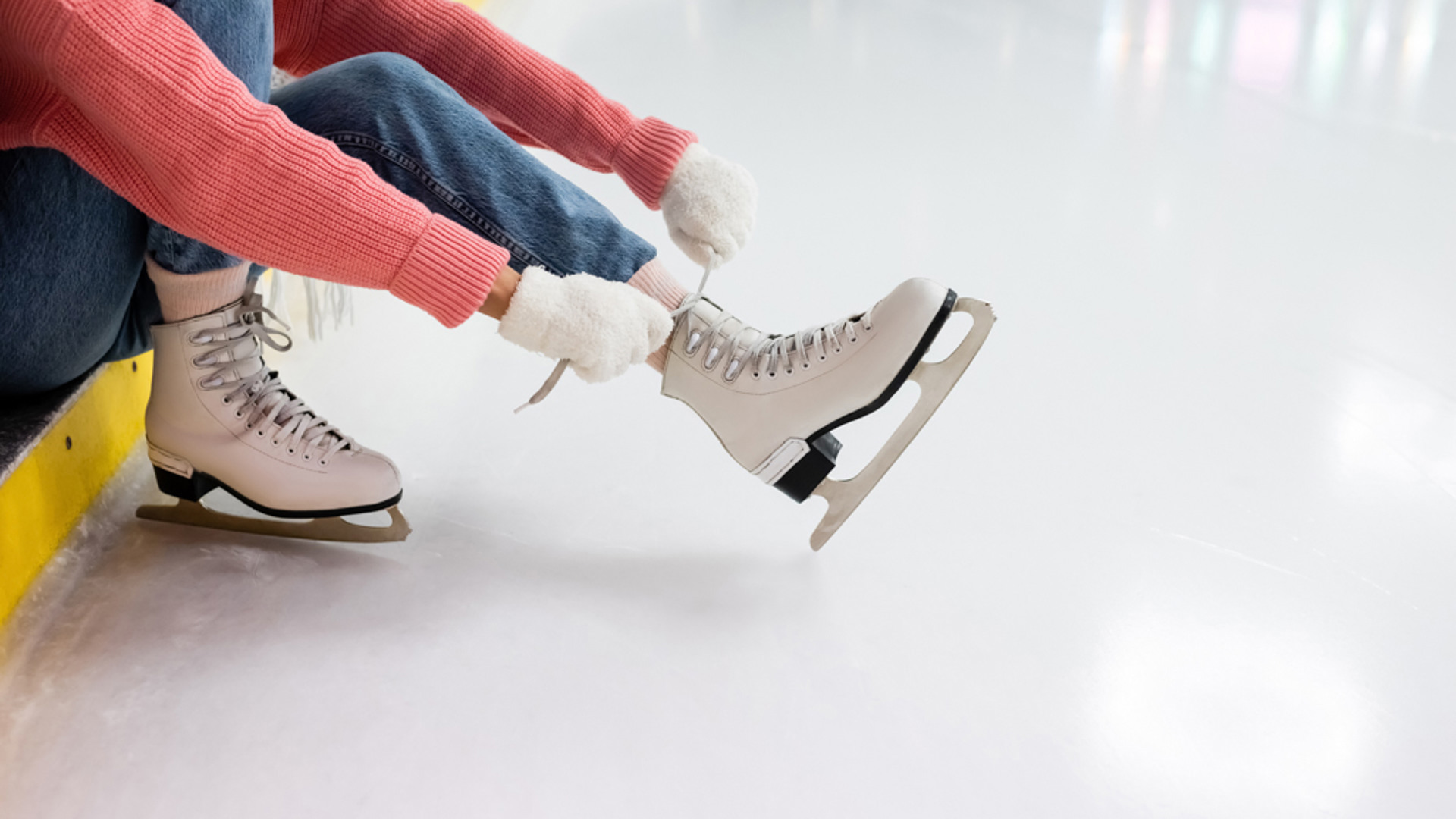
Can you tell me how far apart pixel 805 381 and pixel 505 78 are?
1.16 ft

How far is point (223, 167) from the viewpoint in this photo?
664mm

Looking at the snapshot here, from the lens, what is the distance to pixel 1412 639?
2.84 ft

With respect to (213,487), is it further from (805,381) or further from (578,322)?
(805,381)

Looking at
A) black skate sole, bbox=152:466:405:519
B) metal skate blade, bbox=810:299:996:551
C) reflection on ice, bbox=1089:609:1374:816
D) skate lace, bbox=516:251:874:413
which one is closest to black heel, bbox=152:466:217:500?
black skate sole, bbox=152:466:405:519

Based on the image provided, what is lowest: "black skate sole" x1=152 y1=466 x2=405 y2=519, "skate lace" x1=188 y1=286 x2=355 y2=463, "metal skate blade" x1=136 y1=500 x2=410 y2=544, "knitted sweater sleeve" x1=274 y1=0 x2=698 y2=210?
"metal skate blade" x1=136 y1=500 x2=410 y2=544

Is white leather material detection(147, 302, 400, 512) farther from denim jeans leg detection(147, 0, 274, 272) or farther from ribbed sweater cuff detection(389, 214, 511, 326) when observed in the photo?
ribbed sweater cuff detection(389, 214, 511, 326)

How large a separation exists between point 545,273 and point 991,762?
0.43 metres

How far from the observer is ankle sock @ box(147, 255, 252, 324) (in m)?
0.85

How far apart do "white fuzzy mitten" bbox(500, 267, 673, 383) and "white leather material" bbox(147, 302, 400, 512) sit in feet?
0.72

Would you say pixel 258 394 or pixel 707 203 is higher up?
pixel 707 203

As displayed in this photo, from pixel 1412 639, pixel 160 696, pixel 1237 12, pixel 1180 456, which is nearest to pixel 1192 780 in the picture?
pixel 1412 639

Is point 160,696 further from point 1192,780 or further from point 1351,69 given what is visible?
point 1351,69

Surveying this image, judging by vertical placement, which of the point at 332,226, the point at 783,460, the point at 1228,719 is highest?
the point at 332,226

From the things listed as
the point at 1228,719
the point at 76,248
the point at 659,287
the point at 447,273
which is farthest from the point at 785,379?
the point at 76,248
